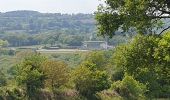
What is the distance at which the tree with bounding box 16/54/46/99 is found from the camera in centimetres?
5297

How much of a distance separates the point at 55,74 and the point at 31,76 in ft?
15.4

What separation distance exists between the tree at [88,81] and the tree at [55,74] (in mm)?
1796

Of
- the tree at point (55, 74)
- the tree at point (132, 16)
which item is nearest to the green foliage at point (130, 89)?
the tree at point (55, 74)

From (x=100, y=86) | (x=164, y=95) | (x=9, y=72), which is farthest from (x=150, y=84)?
(x=9, y=72)

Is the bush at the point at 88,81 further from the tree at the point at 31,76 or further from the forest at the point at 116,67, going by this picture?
the tree at the point at 31,76

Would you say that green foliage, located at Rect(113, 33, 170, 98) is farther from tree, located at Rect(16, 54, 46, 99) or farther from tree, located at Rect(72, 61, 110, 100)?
tree, located at Rect(72, 61, 110, 100)

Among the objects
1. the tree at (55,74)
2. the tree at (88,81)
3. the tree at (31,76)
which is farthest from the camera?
the tree at (88,81)

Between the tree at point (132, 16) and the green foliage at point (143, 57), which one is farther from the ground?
the tree at point (132, 16)

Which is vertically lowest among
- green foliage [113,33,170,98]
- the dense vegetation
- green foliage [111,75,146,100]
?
green foliage [111,75,146,100]

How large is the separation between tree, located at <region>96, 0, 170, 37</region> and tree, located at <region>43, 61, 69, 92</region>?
3402 centimetres

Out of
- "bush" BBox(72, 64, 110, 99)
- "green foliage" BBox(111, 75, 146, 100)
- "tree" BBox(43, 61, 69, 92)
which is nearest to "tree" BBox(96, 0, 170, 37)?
"tree" BBox(43, 61, 69, 92)

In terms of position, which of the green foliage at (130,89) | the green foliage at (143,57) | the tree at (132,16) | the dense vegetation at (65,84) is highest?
the tree at (132,16)

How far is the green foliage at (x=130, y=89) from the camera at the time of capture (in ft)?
226

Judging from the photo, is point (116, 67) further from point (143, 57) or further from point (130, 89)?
point (130, 89)
